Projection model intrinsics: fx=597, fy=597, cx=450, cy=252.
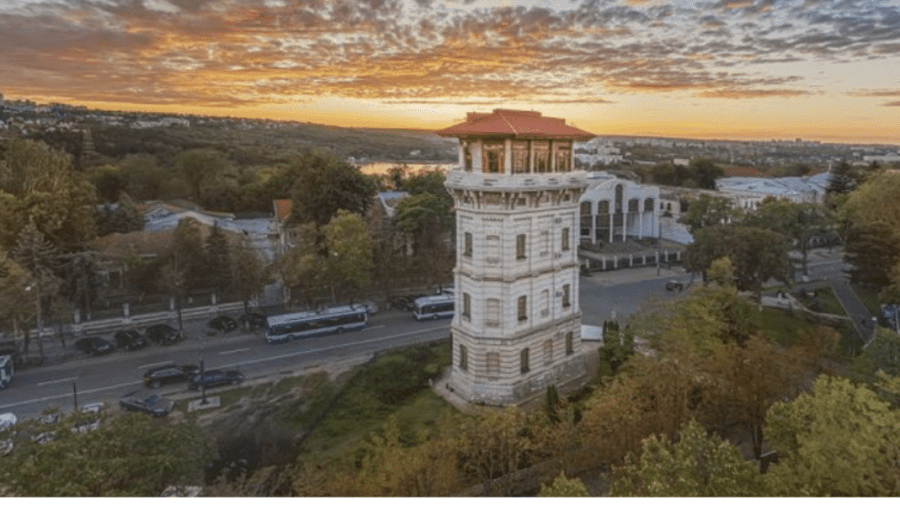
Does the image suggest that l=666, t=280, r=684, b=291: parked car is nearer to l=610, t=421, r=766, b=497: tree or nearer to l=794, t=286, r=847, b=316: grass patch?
l=794, t=286, r=847, b=316: grass patch

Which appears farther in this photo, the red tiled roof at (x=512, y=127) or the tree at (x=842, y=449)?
the red tiled roof at (x=512, y=127)

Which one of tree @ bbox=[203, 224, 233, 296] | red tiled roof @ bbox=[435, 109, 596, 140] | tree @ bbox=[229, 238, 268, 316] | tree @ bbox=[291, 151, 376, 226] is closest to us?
red tiled roof @ bbox=[435, 109, 596, 140]

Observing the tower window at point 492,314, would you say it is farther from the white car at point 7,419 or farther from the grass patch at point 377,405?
the white car at point 7,419

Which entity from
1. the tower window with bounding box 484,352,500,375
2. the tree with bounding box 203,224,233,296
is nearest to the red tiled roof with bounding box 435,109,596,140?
the tower window with bounding box 484,352,500,375

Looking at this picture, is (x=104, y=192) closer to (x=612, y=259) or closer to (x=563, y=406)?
(x=563, y=406)

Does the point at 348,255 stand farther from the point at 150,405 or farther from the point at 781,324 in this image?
the point at 781,324

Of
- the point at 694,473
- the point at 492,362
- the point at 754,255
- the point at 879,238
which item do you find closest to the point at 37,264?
the point at 492,362

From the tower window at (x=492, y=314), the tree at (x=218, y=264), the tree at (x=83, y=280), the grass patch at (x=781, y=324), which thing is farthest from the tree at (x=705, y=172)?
the tree at (x=83, y=280)
